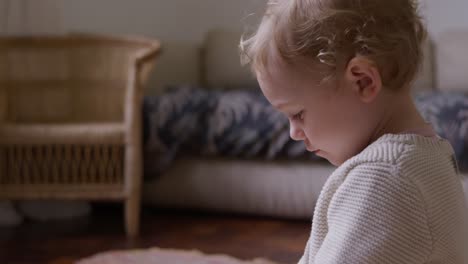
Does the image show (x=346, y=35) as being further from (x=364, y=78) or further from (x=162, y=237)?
(x=162, y=237)

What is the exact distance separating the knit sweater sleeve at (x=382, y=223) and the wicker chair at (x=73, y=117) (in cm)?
156

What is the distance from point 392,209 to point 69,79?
6.96 ft

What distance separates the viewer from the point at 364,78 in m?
0.78

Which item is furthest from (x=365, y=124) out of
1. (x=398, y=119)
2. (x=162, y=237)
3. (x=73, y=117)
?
(x=73, y=117)

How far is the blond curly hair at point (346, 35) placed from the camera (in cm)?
76

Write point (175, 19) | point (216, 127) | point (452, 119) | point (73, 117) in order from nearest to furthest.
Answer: point (452, 119)
point (216, 127)
point (73, 117)
point (175, 19)

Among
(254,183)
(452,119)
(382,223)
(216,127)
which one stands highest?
(382,223)

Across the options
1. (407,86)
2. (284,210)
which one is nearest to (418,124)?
(407,86)

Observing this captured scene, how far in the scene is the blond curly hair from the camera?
0.76 metres

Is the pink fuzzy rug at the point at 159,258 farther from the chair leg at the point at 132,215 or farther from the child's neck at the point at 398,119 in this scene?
the child's neck at the point at 398,119

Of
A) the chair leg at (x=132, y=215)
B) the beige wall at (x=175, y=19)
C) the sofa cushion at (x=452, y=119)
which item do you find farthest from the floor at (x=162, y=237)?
the beige wall at (x=175, y=19)

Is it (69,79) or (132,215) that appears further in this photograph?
(69,79)

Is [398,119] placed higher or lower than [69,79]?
higher

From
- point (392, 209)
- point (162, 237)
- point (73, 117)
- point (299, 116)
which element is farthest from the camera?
point (73, 117)
